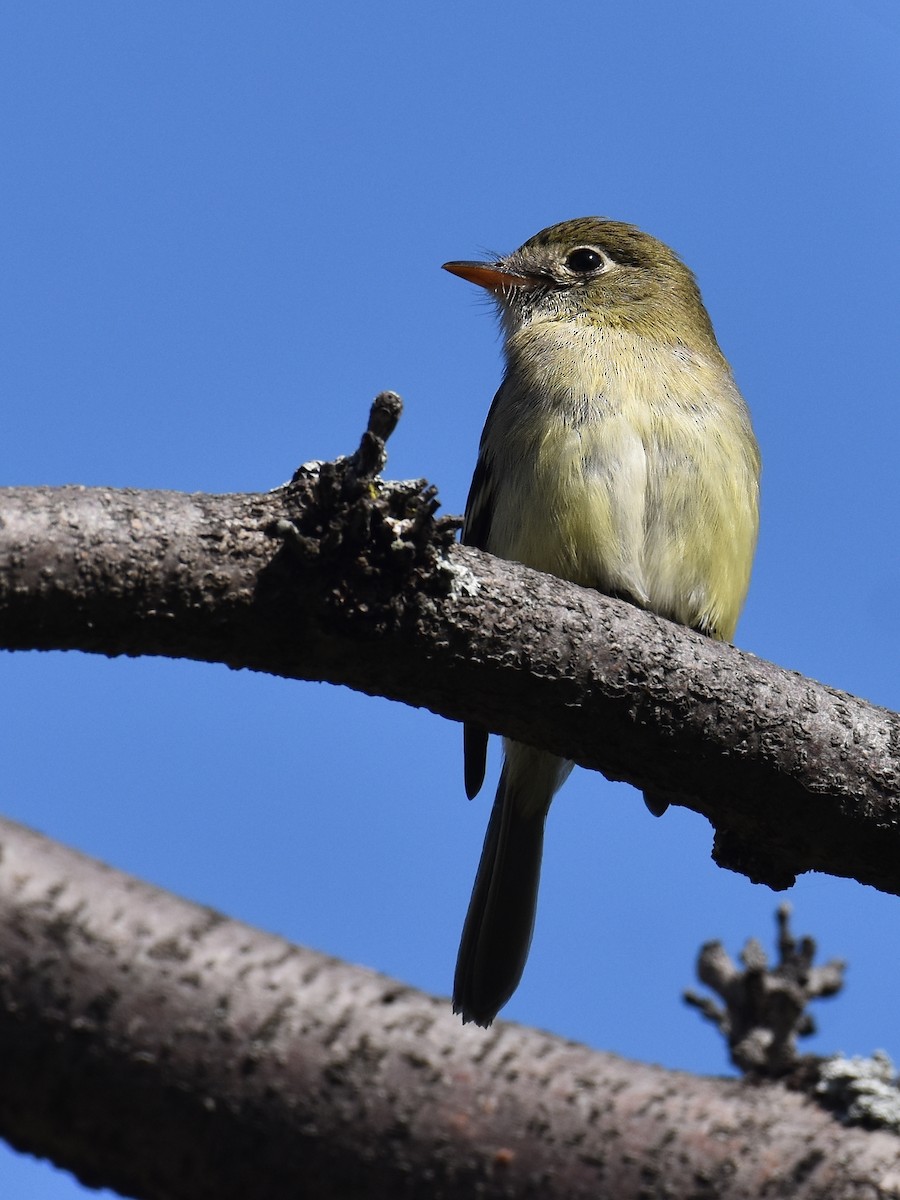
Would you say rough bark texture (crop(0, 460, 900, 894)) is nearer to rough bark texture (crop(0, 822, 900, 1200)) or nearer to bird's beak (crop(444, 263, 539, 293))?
rough bark texture (crop(0, 822, 900, 1200))

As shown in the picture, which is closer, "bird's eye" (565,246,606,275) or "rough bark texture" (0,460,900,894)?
"rough bark texture" (0,460,900,894)

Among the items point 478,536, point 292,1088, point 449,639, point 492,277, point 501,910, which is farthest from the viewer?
point 492,277

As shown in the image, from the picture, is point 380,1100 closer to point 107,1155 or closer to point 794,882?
point 107,1155

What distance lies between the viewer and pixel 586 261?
24.9 feet

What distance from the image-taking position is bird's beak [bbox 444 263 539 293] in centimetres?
748

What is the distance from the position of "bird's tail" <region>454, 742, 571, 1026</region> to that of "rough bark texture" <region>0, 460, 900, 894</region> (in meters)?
2.02

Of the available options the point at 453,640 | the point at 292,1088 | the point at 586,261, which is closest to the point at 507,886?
the point at 453,640

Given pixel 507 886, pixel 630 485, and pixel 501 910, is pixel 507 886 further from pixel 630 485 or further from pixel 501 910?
pixel 630 485

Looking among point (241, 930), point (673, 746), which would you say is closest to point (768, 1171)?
point (241, 930)

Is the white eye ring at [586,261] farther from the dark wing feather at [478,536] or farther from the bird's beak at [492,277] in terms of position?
the dark wing feather at [478,536]

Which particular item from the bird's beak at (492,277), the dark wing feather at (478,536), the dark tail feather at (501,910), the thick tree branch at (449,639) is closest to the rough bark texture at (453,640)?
the thick tree branch at (449,639)

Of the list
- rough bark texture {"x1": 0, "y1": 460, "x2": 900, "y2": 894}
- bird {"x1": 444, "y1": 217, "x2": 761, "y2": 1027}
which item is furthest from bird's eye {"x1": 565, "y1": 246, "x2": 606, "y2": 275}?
rough bark texture {"x1": 0, "y1": 460, "x2": 900, "y2": 894}

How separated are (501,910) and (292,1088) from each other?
13.1 ft

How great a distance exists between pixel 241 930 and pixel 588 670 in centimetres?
142
